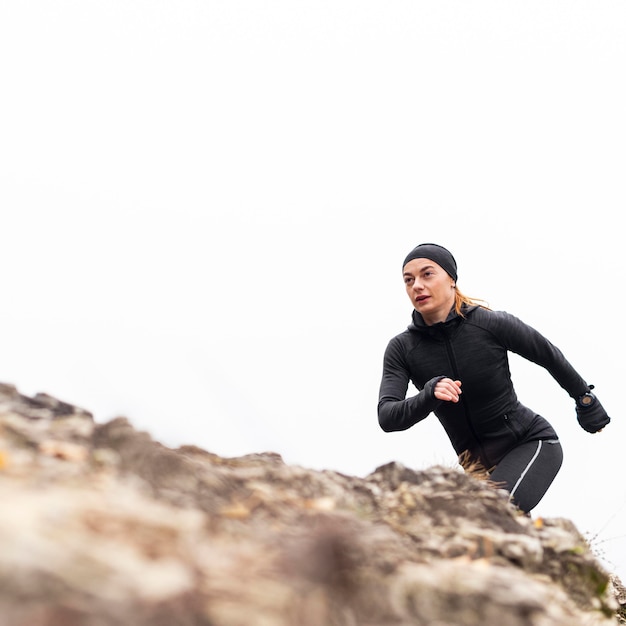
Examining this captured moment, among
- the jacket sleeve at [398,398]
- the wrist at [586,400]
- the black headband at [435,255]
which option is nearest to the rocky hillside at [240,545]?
the jacket sleeve at [398,398]

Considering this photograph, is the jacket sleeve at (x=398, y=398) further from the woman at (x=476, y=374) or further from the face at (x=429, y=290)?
the face at (x=429, y=290)

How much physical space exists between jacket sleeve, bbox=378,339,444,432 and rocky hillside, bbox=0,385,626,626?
1.37 meters

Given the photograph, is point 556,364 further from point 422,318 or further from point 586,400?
point 422,318

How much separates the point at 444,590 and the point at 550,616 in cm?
51

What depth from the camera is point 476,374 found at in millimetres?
6270

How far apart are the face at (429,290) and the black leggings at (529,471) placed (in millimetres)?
1536

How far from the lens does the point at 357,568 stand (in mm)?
2668

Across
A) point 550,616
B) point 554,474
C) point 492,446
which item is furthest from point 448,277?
point 550,616

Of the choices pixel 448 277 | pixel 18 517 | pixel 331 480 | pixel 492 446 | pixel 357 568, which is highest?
pixel 448 277

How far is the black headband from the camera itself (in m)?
6.66

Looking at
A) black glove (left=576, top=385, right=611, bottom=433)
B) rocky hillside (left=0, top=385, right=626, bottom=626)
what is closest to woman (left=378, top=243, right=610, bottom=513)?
black glove (left=576, top=385, right=611, bottom=433)

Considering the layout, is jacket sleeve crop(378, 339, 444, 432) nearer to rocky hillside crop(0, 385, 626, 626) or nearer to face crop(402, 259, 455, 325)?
face crop(402, 259, 455, 325)

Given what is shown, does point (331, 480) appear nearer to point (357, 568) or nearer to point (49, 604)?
point (357, 568)

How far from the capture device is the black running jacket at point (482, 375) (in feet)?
20.7
